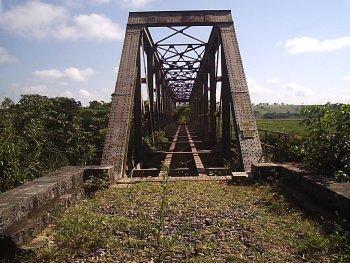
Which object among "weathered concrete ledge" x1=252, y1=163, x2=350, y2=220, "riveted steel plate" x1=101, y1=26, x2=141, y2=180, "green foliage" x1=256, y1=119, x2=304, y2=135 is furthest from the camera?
"green foliage" x1=256, y1=119, x2=304, y2=135

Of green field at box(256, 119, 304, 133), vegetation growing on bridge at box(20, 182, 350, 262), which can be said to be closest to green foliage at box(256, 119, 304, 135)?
green field at box(256, 119, 304, 133)

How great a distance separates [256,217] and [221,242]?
1056mm

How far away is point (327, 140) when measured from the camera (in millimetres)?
6000

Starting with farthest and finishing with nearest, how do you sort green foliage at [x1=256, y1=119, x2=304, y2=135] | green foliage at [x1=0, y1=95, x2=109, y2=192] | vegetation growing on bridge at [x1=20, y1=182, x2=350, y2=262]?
green foliage at [x1=256, y1=119, x2=304, y2=135] → green foliage at [x1=0, y1=95, x2=109, y2=192] → vegetation growing on bridge at [x1=20, y1=182, x2=350, y2=262]

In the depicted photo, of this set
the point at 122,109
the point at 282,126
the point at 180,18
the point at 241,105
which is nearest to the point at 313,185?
the point at 241,105

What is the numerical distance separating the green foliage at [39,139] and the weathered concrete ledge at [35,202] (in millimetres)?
1494

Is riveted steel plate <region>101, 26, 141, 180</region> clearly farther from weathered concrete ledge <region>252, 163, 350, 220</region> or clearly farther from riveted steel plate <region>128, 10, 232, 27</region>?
weathered concrete ledge <region>252, 163, 350, 220</region>

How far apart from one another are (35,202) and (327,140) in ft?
15.6

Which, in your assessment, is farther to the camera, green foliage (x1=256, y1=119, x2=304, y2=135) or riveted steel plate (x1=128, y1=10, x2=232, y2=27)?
riveted steel plate (x1=128, y1=10, x2=232, y2=27)

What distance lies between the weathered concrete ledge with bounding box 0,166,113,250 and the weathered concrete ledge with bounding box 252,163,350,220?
3.54m

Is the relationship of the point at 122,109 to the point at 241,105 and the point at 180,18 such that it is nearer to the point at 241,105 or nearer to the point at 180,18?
the point at 241,105

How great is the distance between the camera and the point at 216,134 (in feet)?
48.4

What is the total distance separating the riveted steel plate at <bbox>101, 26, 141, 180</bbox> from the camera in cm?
772

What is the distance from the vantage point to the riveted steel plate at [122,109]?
7720 millimetres
